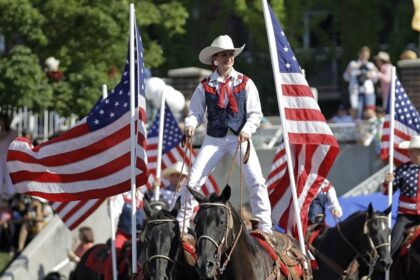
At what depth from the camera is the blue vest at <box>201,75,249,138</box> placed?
1689 cm

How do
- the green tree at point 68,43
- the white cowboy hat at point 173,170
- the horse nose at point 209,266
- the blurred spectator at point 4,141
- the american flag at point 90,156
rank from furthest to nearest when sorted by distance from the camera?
the green tree at point 68,43 → the white cowboy hat at point 173,170 → the blurred spectator at point 4,141 → the american flag at point 90,156 → the horse nose at point 209,266

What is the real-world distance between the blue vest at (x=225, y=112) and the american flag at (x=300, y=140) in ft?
3.10

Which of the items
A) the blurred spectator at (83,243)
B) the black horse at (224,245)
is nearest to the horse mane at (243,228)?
the black horse at (224,245)

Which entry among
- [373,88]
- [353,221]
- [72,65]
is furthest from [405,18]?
[353,221]

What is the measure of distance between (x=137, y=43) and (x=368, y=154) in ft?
36.6

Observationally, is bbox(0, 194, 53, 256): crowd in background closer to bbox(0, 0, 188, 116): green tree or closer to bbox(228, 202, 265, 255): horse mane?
bbox(0, 0, 188, 116): green tree

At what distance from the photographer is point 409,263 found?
20.0 meters

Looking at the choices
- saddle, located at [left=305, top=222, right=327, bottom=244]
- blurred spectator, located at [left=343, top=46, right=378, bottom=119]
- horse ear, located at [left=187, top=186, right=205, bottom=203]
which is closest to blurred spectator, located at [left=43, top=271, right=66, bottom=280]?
saddle, located at [left=305, top=222, right=327, bottom=244]

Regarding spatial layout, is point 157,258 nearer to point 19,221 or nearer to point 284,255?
point 284,255

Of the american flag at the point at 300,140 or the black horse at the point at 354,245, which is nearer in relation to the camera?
the american flag at the point at 300,140

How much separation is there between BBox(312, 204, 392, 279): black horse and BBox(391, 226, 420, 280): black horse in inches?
22.2

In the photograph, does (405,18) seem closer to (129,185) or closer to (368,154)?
(368,154)

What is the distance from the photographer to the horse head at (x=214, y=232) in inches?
588

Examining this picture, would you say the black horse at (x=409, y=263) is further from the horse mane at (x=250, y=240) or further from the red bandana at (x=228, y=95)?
the red bandana at (x=228, y=95)
